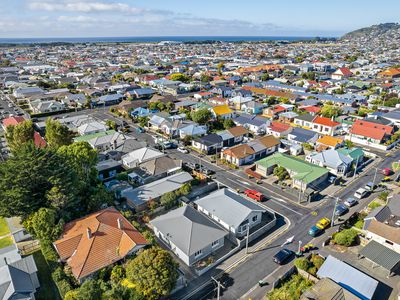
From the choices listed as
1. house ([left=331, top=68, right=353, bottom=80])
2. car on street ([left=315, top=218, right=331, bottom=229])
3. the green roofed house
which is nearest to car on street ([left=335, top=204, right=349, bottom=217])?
car on street ([left=315, top=218, right=331, bottom=229])

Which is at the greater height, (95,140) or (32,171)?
(32,171)

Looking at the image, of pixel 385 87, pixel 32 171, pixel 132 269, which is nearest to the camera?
pixel 132 269

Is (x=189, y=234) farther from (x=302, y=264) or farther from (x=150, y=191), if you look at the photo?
(x=302, y=264)

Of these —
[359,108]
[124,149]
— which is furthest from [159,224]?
[359,108]

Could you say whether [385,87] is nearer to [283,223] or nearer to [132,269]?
[283,223]

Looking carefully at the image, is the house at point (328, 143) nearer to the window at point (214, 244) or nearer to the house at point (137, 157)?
the house at point (137, 157)

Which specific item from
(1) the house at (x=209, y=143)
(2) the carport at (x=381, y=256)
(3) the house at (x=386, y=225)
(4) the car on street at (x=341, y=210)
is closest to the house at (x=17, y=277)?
(2) the carport at (x=381, y=256)
